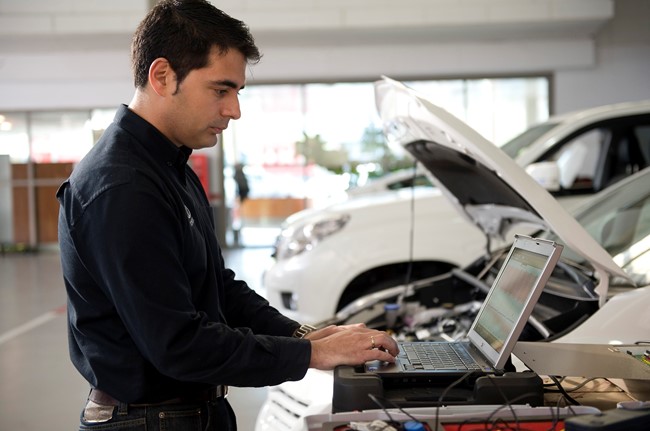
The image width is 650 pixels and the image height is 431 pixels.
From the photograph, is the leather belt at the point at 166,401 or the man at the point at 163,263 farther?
the leather belt at the point at 166,401

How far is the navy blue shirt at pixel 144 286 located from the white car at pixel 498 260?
220mm

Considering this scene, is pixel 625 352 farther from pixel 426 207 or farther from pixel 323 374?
pixel 426 207

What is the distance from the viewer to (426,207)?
5.11 m

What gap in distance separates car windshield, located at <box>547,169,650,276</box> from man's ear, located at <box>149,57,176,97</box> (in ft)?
6.17

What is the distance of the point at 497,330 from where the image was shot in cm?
189

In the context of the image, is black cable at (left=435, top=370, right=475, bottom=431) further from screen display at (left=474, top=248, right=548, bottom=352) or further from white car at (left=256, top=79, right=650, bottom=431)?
white car at (left=256, top=79, right=650, bottom=431)

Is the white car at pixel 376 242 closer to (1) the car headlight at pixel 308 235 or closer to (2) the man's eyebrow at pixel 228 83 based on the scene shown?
(1) the car headlight at pixel 308 235

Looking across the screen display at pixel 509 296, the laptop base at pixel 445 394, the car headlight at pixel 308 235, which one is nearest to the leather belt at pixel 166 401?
the laptop base at pixel 445 394

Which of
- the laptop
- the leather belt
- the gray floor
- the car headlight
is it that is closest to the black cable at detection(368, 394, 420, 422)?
the laptop

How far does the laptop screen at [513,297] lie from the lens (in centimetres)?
172

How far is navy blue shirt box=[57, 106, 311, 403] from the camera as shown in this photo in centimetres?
150

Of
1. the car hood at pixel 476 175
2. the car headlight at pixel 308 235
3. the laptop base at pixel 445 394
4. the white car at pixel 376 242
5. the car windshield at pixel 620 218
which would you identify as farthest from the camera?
the car headlight at pixel 308 235

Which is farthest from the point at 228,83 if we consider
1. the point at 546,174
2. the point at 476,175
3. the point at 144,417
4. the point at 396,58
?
the point at 396,58

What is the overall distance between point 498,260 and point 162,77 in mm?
2298
